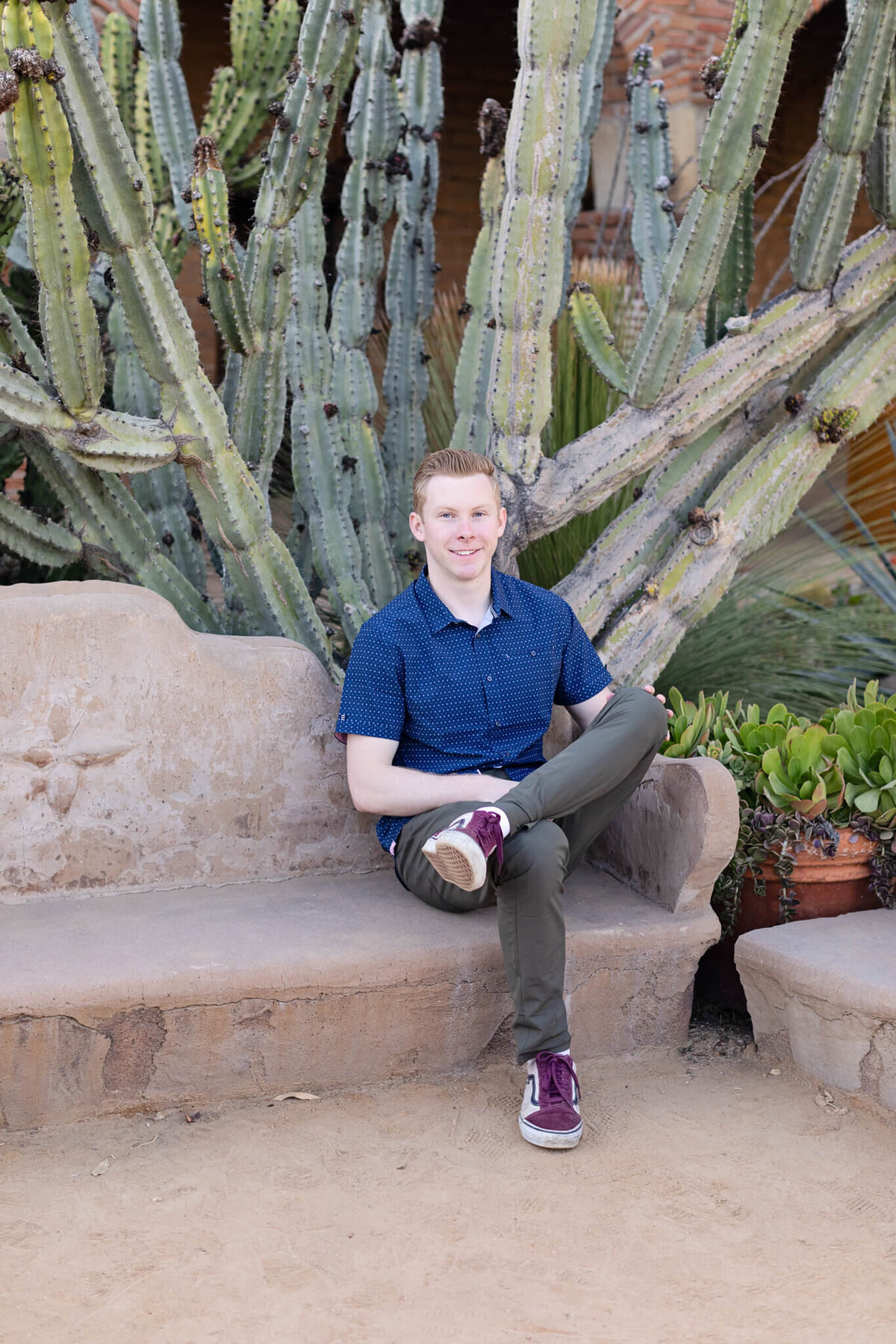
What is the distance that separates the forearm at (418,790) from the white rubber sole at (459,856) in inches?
10.7

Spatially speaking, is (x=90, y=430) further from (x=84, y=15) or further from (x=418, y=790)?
(x=84, y=15)

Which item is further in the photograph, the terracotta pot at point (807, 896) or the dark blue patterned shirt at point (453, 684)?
the terracotta pot at point (807, 896)

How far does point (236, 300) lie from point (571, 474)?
1030mm

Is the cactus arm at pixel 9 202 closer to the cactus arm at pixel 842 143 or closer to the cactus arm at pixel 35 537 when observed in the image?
the cactus arm at pixel 35 537

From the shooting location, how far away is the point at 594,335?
3.74 meters

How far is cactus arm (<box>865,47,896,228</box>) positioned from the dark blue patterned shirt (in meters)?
1.78

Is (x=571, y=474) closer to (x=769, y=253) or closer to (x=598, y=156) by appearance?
(x=598, y=156)

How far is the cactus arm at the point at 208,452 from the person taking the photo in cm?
287

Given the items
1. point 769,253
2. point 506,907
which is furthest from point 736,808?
point 769,253

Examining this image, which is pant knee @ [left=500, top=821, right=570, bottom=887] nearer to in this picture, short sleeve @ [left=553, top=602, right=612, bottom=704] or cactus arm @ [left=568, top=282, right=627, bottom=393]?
short sleeve @ [left=553, top=602, right=612, bottom=704]

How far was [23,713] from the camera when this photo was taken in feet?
8.76

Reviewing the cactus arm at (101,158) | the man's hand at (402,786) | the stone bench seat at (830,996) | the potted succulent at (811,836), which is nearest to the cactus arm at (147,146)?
the cactus arm at (101,158)

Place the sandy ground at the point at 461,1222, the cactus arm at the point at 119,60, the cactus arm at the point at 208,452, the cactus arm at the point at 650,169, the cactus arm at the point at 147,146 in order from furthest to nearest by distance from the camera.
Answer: the cactus arm at the point at 119,60 → the cactus arm at the point at 147,146 → the cactus arm at the point at 650,169 → the cactus arm at the point at 208,452 → the sandy ground at the point at 461,1222

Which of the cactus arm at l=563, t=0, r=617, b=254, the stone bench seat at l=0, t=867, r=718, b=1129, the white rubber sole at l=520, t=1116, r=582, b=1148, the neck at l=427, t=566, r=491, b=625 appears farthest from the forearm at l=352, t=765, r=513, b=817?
the cactus arm at l=563, t=0, r=617, b=254
